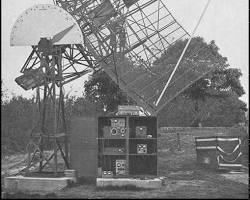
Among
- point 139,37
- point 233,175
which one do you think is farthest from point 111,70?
point 233,175

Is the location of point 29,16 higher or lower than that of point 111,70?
higher

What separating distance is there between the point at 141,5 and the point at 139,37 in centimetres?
143

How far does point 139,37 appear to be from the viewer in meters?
19.2

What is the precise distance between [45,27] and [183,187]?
7261mm

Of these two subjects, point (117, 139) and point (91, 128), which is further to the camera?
point (91, 128)

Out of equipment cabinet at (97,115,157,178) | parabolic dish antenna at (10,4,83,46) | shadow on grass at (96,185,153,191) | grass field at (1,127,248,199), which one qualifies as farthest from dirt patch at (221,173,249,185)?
parabolic dish antenna at (10,4,83,46)

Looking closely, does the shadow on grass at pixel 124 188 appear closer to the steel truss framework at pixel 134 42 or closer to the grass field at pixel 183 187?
the grass field at pixel 183 187

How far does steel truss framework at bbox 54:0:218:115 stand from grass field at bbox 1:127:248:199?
3.21m

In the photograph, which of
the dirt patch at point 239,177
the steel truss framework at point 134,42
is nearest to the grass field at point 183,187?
the dirt patch at point 239,177

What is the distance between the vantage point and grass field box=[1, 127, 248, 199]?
1355 cm

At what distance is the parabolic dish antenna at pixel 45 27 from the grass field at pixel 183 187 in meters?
5.21

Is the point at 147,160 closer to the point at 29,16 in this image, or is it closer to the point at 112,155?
the point at 112,155

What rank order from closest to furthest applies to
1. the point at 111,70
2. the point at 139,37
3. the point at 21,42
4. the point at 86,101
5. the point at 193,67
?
1. the point at 21,42
2. the point at 111,70
3. the point at 139,37
4. the point at 193,67
5. the point at 86,101

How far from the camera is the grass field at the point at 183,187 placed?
534 inches
